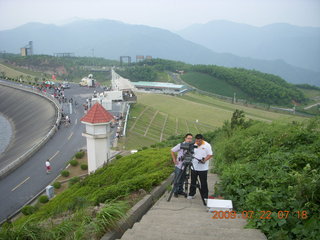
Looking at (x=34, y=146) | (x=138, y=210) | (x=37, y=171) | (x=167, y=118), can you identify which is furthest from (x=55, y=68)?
(x=138, y=210)

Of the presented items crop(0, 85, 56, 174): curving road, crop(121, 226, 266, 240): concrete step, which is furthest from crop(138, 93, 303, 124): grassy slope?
crop(121, 226, 266, 240): concrete step

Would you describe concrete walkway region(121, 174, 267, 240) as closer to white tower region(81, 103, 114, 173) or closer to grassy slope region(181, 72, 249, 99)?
white tower region(81, 103, 114, 173)

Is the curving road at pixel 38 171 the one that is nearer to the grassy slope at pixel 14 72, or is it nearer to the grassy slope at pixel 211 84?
the grassy slope at pixel 14 72

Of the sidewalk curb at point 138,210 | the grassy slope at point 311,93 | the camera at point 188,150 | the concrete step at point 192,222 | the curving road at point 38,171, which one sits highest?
the camera at point 188,150

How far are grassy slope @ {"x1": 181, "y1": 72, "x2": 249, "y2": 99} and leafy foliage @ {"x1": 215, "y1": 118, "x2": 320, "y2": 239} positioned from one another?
70.5 meters

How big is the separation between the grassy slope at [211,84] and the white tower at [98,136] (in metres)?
65.3

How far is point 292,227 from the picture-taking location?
3.80 meters

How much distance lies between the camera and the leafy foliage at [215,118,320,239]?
3.85m

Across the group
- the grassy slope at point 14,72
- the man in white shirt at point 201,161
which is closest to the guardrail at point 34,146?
the man in white shirt at point 201,161

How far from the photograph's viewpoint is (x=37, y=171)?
17.1 meters

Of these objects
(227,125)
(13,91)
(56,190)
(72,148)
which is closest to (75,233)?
(56,190)

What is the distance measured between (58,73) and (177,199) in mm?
89629

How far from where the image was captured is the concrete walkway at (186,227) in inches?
153

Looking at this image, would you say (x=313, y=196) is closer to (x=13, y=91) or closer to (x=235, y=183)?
(x=235, y=183)
